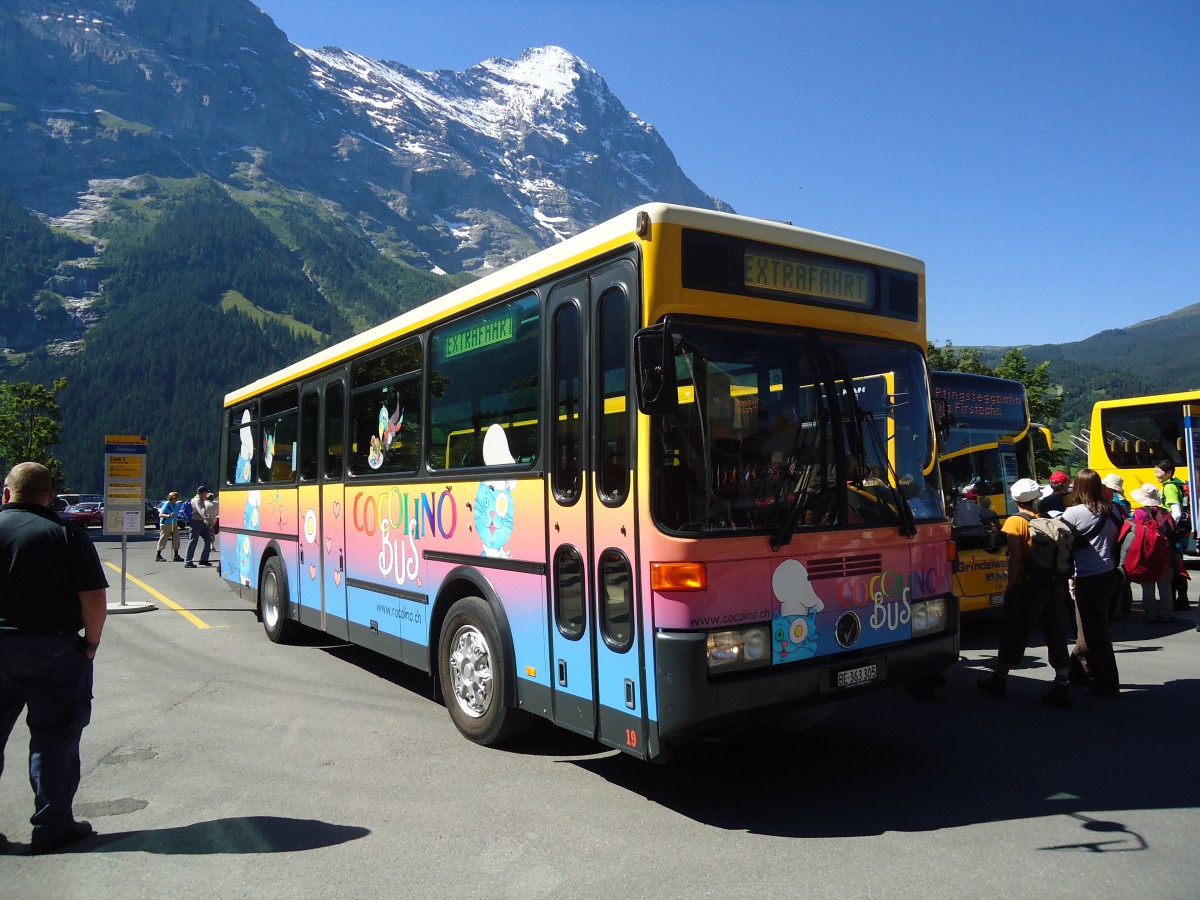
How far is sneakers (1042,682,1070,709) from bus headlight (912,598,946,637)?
2.10 m

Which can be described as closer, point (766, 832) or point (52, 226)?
point (766, 832)

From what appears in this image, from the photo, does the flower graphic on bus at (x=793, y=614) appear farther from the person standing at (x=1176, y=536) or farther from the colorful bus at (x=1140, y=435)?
the colorful bus at (x=1140, y=435)

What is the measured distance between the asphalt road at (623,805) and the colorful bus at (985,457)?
1977mm

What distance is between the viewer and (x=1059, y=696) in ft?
22.8

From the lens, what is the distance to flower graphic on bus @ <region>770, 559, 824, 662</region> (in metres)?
4.71

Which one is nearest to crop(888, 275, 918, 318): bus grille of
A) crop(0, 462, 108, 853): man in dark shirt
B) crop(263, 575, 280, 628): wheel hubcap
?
crop(0, 462, 108, 853): man in dark shirt

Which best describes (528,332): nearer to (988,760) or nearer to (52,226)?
(988,760)

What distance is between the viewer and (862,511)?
511 centimetres

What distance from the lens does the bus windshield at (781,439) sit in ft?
15.0

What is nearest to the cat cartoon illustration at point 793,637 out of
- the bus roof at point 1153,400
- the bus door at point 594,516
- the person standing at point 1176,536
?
the bus door at point 594,516

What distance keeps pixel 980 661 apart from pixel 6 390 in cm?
5780

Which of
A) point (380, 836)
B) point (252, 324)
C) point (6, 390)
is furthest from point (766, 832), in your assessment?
point (252, 324)

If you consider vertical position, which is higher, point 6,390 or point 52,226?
point 52,226

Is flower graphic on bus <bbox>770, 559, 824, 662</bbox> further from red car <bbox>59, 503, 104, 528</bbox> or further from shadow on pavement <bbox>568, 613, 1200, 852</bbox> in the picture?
red car <bbox>59, 503, 104, 528</bbox>
